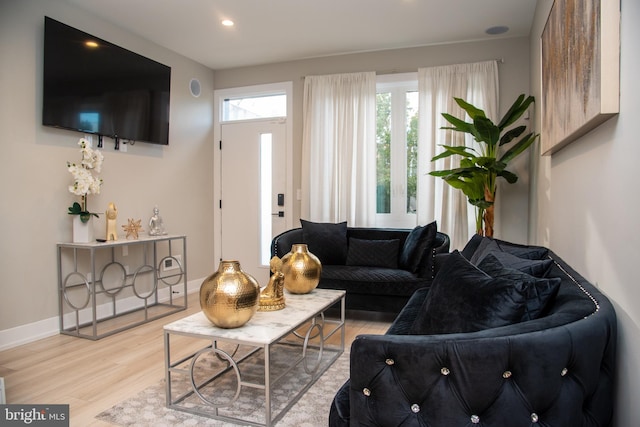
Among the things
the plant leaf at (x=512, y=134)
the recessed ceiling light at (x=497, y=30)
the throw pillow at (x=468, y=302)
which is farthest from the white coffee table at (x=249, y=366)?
the recessed ceiling light at (x=497, y=30)

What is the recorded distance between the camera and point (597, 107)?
4.64 feet

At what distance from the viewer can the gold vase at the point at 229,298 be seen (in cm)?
204

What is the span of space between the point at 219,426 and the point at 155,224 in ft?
8.95

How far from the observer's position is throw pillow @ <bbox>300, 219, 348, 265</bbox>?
4.25m

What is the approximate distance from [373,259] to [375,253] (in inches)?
2.4

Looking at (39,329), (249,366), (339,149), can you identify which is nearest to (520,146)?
(339,149)

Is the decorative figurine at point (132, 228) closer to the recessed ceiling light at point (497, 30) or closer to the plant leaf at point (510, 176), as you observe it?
the plant leaf at point (510, 176)

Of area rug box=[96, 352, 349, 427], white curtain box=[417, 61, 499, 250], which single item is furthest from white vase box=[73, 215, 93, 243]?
white curtain box=[417, 61, 499, 250]

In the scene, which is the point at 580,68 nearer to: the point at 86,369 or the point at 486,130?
the point at 486,130

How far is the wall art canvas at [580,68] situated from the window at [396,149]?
2099mm

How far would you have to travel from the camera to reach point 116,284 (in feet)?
13.6

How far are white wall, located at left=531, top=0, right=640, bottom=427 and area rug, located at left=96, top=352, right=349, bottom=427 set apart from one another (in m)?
1.34

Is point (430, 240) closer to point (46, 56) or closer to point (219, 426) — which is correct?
point (219, 426)

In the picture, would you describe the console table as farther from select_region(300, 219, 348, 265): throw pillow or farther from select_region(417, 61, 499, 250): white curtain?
select_region(417, 61, 499, 250): white curtain
